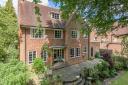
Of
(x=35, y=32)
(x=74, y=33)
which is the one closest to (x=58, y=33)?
(x=74, y=33)

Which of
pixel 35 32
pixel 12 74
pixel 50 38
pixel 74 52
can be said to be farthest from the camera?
pixel 74 52

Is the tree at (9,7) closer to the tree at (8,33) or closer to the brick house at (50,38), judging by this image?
the tree at (8,33)

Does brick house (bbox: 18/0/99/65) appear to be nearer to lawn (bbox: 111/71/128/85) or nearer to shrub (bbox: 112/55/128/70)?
shrub (bbox: 112/55/128/70)

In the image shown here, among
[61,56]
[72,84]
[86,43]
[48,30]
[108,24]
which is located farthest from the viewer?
[86,43]

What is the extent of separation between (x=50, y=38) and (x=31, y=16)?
14.6 ft

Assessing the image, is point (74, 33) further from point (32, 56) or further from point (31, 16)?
point (32, 56)

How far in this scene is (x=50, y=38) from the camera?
30000 mm

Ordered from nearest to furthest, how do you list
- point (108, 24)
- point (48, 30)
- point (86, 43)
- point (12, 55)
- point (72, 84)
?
point (108, 24), point (72, 84), point (12, 55), point (48, 30), point (86, 43)

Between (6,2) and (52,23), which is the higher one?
(6,2)

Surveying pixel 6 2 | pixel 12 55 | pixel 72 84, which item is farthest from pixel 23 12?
pixel 72 84

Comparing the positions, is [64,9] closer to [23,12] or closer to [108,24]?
[108,24]

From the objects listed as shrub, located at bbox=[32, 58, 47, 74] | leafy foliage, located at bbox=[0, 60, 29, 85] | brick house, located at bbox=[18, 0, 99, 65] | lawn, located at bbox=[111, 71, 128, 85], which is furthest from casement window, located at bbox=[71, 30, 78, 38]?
leafy foliage, located at bbox=[0, 60, 29, 85]

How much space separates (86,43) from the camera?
121 ft

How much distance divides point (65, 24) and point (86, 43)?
693 centimetres
